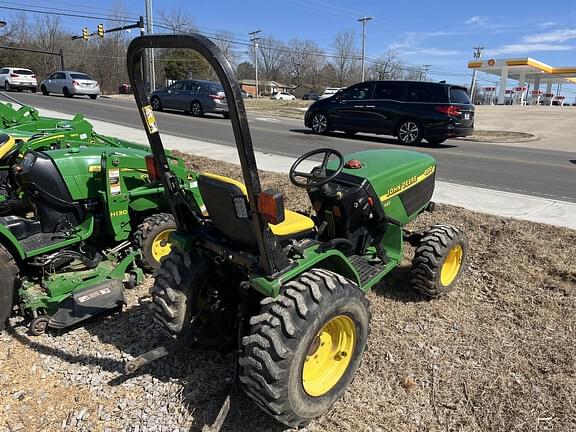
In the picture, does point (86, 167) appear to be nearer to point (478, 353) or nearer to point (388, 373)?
point (388, 373)

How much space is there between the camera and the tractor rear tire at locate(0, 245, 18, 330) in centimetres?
311

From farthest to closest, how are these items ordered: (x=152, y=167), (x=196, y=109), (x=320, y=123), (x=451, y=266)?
(x=196, y=109), (x=320, y=123), (x=451, y=266), (x=152, y=167)

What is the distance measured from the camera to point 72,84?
26.3 meters

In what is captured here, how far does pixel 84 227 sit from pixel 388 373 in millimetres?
2907

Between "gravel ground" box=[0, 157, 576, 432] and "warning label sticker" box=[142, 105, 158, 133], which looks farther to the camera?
"gravel ground" box=[0, 157, 576, 432]

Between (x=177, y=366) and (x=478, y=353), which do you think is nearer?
(x=177, y=366)

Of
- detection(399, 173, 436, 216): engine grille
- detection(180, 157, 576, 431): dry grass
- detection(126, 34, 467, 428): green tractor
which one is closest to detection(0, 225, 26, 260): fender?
detection(126, 34, 467, 428): green tractor

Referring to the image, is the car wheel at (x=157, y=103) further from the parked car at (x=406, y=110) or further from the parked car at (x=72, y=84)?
the parked car at (x=406, y=110)

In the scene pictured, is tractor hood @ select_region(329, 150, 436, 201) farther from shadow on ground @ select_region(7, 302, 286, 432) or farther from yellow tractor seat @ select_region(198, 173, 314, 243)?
shadow on ground @ select_region(7, 302, 286, 432)

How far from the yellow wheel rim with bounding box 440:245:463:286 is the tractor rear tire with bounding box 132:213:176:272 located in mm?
2480

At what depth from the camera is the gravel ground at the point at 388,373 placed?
247 centimetres

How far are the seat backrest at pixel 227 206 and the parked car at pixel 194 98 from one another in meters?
16.0

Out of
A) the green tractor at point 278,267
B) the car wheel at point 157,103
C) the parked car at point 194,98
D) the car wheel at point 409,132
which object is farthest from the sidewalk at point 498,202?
the car wheel at point 157,103

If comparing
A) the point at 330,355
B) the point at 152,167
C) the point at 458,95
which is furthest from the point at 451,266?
the point at 458,95
